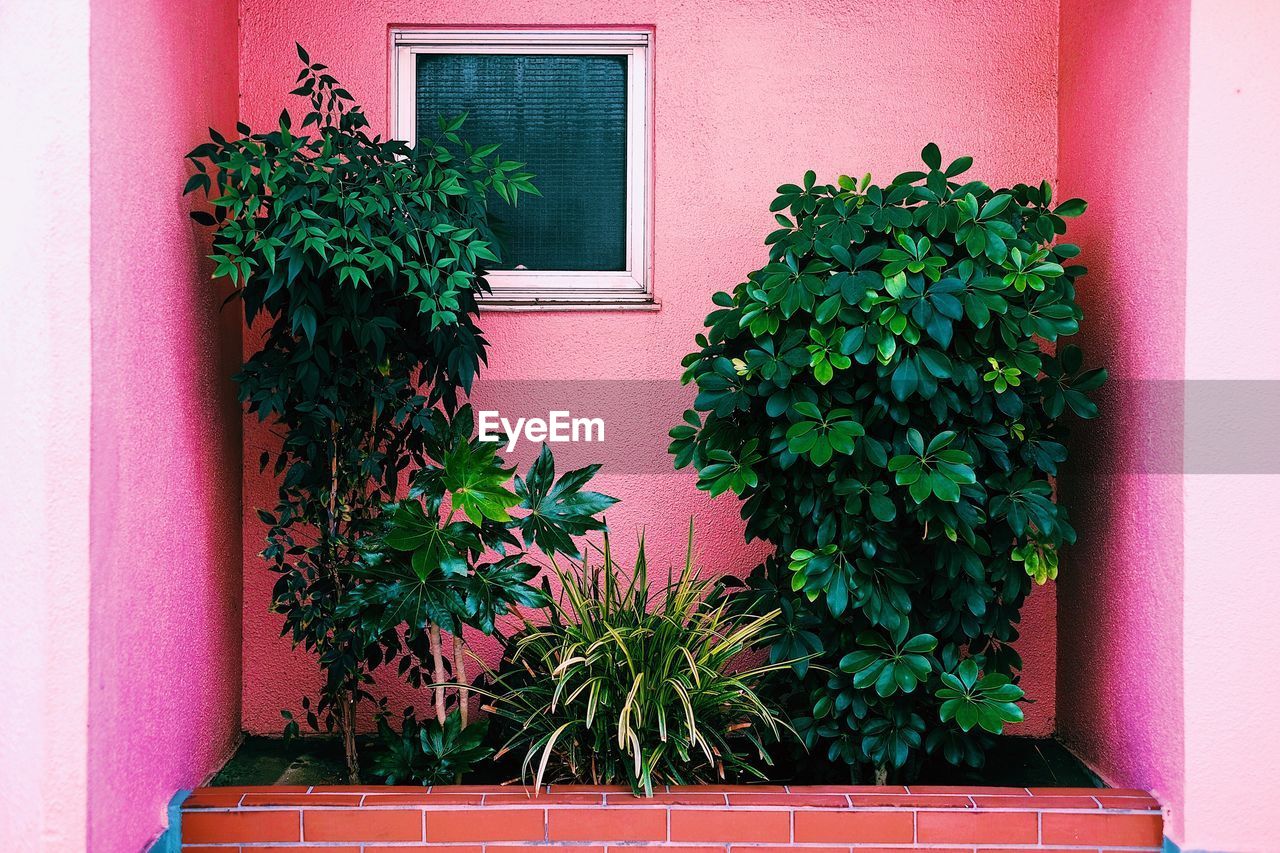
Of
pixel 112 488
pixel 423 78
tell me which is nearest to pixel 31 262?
pixel 112 488

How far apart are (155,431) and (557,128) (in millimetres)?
1720

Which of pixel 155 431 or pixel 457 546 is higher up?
pixel 155 431

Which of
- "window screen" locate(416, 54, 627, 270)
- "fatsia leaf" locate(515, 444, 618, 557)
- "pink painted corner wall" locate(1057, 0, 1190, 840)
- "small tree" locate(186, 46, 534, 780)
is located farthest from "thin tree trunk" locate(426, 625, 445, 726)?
"pink painted corner wall" locate(1057, 0, 1190, 840)

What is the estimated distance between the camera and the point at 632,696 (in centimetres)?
258

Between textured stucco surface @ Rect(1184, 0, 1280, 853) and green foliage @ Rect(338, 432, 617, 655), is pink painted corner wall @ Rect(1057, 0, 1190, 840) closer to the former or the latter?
textured stucco surface @ Rect(1184, 0, 1280, 853)

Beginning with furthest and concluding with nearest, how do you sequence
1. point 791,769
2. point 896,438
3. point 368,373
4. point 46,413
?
point 791,769 < point 368,373 < point 896,438 < point 46,413

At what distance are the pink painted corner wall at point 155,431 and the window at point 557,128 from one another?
0.71m

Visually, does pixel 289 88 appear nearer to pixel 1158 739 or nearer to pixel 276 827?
pixel 276 827

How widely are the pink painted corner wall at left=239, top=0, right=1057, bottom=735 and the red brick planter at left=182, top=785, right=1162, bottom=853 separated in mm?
783

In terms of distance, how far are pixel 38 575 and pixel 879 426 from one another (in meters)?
2.12

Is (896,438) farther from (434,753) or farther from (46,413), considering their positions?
(46,413)

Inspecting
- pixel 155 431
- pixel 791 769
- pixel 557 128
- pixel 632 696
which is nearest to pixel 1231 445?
pixel 791 769

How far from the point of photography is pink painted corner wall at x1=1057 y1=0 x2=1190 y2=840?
2.64 m

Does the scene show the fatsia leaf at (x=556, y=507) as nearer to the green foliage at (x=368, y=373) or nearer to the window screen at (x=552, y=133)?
the green foliage at (x=368, y=373)
